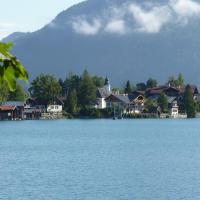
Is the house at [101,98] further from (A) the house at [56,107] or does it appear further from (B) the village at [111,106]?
(A) the house at [56,107]

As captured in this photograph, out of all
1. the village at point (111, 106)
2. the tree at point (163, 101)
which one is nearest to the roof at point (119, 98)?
the village at point (111, 106)

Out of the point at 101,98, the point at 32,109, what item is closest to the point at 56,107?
Answer: the point at 32,109

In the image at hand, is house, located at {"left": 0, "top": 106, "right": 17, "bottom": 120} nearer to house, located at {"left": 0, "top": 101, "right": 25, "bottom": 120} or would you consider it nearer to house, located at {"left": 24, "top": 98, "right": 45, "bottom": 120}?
house, located at {"left": 0, "top": 101, "right": 25, "bottom": 120}

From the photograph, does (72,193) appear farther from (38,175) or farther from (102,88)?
(102,88)

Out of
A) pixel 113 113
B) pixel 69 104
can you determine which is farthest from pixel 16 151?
pixel 113 113

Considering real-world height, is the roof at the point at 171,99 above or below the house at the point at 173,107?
above

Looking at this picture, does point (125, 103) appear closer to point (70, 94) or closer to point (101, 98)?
point (101, 98)

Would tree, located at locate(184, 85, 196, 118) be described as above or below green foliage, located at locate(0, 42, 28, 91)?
above

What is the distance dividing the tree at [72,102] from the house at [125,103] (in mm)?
10165

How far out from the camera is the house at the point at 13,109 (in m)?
129

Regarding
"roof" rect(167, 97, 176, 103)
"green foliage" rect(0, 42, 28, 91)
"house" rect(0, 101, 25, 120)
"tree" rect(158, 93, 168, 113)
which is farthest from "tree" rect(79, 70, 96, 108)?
"green foliage" rect(0, 42, 28, 91)

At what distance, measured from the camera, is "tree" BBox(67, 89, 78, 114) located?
13100 centimetres

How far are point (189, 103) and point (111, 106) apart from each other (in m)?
15.9

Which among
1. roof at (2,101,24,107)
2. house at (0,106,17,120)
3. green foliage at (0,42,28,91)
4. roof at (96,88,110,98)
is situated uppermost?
roof at (96,88,110,98)
